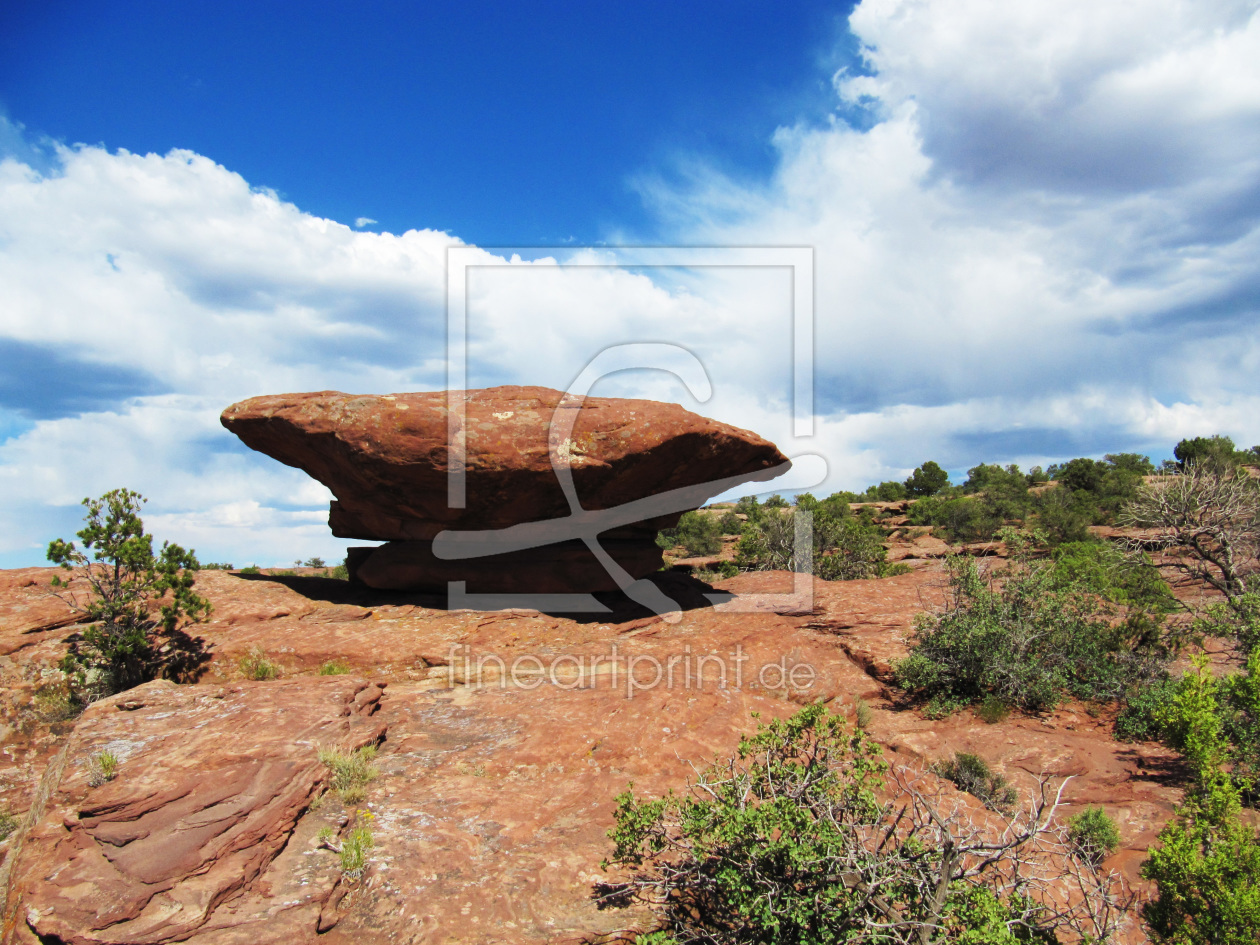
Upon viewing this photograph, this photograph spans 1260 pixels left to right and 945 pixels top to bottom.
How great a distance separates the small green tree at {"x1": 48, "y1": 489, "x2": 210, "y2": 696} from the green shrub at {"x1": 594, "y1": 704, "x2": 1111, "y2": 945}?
818 centimetres

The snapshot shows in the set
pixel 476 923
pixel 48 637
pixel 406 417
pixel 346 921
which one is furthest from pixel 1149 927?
pixel 48 637

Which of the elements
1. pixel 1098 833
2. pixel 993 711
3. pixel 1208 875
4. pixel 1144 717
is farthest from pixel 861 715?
pixel 1208 875

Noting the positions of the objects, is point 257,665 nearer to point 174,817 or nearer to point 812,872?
point 174,817

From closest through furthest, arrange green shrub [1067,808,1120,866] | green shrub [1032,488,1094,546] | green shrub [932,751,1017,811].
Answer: green shrub [1067,808,1120,866], green shrub [932,751,1017,811], green shrub [1032,488,1094,546]

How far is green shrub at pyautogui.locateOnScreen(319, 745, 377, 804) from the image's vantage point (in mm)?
5848

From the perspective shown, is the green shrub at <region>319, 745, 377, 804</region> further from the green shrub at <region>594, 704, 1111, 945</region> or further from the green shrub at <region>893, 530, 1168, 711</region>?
the green shrub at <region>893, 530, 1168, 711</region>

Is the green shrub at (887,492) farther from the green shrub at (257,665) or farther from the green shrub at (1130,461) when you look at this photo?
the green shrub at (257,665)

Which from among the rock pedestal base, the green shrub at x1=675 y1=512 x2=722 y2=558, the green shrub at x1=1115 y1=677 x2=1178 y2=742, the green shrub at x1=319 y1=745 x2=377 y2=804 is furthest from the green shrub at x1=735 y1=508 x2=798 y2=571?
the green shrub at x1=319 y1=745 x2=377 y2=804

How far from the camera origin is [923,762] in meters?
7.57

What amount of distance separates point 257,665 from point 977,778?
9749mm

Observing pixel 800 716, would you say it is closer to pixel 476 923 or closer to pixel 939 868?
pixel 939 868

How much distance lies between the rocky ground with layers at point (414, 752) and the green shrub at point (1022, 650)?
0.41 metres

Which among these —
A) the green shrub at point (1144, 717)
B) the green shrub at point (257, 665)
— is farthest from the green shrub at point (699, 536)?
the green shrub at point (257, 665)

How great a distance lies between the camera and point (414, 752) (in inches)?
273
